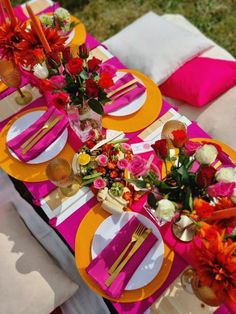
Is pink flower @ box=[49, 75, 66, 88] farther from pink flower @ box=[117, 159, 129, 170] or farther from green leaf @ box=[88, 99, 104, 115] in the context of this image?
pink flower @ box=[117, 159, 129, 170]

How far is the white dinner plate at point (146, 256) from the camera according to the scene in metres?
1.45

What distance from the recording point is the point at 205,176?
4.05 ft

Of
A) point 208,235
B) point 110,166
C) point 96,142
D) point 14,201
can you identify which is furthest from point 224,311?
point 14,201

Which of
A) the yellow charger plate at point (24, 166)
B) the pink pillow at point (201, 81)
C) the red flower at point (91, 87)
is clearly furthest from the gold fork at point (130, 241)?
the pink pillow at point (201, 81)

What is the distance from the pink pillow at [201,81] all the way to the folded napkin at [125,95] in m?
0.43

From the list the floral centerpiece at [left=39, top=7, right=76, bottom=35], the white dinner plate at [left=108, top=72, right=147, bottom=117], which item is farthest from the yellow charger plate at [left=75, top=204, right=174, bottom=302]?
the floral centerpiece at [left=39, top=7, right=76, bottom=35]

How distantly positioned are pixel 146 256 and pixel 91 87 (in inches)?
29.3

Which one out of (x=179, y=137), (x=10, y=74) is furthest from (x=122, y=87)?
(x=179, y=137)

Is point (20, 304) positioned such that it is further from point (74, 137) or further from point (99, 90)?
point (99, 90)

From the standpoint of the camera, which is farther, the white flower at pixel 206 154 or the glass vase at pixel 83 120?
the glass vase at pixel 83 120

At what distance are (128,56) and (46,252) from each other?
141 cm

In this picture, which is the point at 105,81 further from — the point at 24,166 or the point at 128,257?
the point at 128,257

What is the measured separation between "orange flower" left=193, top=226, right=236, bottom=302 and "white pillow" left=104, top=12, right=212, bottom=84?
1392 mm

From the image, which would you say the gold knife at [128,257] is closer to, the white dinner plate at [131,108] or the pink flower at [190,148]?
the pink flower at [190,148]
